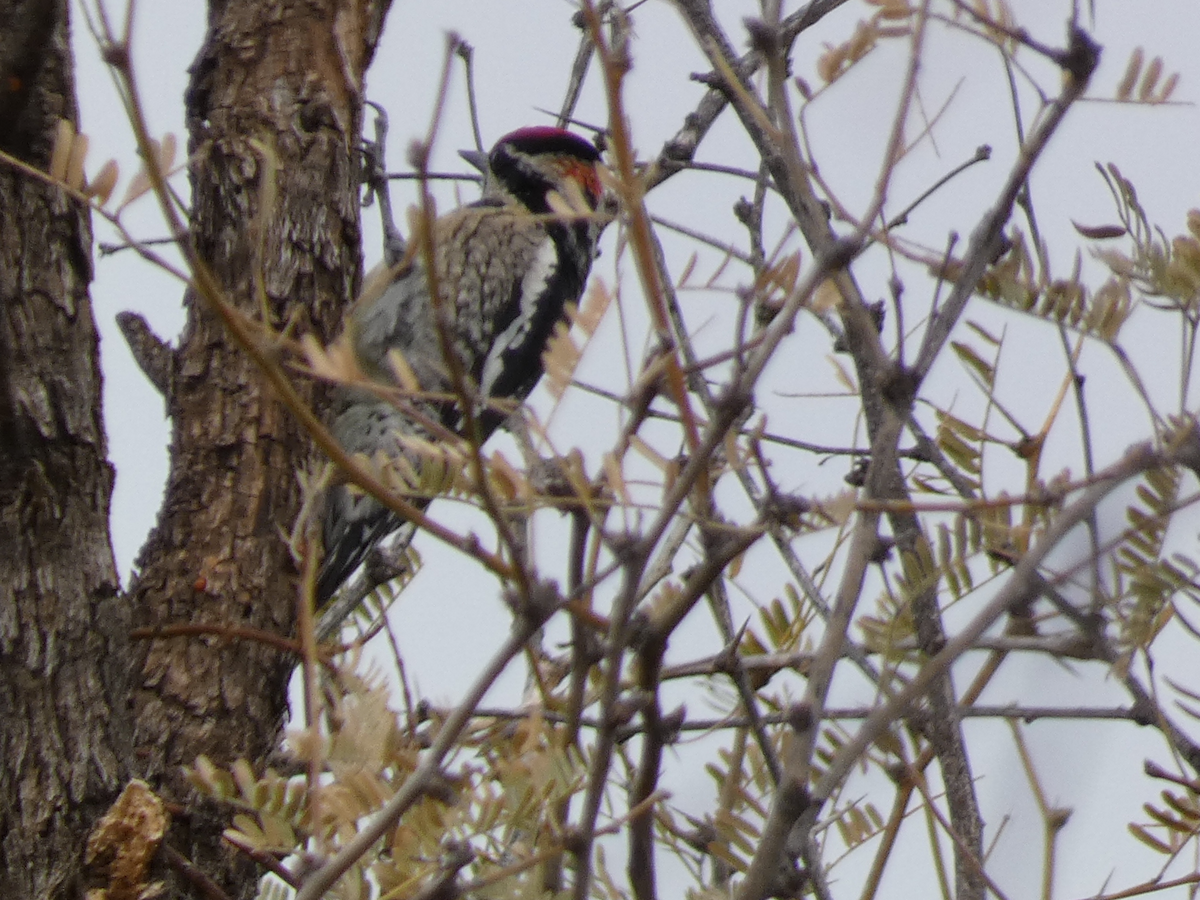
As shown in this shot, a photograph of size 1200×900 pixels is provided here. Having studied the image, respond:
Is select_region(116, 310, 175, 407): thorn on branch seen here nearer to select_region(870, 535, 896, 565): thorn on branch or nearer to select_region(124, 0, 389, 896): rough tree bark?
select_region(124, 0, 389, 896): rough tree bark

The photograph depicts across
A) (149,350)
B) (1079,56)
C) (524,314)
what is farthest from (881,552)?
(524,314)

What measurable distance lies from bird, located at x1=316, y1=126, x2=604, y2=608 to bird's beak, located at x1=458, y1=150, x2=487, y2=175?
0.02m

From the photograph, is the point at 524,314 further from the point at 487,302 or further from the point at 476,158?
the point at 476,158

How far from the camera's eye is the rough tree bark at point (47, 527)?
5.36 feet

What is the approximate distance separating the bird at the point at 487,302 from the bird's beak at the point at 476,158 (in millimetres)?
23

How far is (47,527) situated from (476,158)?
220 centimetres

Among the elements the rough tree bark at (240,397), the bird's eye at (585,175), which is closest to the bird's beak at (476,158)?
the bird's eye at (585,175)

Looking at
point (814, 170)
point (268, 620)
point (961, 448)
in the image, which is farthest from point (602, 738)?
point (268, 620)

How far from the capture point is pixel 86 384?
5.66 feet

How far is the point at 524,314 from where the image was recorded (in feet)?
11.9

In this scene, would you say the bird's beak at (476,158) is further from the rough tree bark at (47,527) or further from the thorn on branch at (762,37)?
the thorn on branch at (762,37)

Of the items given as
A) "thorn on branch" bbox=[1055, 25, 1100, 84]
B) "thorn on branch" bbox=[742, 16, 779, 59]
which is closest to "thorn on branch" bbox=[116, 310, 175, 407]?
"thorn on branch" bbox=[742, 16, 779, 59]

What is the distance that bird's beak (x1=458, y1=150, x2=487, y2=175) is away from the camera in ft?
11.2

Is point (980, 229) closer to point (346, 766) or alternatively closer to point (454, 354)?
point (454, 354)
